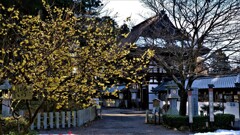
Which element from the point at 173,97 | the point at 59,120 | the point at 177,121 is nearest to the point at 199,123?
the point at 177,121

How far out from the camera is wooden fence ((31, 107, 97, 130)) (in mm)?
14677

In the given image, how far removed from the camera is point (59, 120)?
15.4 meters

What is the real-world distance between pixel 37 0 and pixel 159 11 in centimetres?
676

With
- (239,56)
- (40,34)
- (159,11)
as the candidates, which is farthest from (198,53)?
(40,34)

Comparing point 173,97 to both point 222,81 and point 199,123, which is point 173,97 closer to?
point 199,123

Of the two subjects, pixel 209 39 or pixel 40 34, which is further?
pixel 209 39

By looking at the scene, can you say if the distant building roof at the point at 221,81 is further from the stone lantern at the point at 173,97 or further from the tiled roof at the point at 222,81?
the stone lantern at the point at 173,97

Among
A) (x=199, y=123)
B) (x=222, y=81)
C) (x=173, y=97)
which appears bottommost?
(x=199, y=123)

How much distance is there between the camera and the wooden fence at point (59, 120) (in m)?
14.7

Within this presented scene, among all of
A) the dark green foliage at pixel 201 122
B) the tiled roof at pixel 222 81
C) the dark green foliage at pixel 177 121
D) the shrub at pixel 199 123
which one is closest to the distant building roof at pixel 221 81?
the tiled roof at pixel 222 81

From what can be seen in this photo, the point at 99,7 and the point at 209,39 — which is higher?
the point at 99,7

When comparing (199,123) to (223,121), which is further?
(223,121)

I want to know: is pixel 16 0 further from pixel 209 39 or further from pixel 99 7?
pixel 209 39

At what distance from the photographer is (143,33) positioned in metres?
18.1
